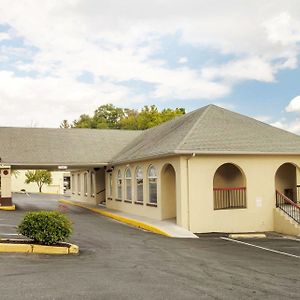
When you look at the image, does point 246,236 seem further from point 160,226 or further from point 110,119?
point 110,119

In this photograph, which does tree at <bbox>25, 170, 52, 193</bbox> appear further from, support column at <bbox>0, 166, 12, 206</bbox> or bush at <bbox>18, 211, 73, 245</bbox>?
bush at <bbox>18, 211, 73, 245</bbox>

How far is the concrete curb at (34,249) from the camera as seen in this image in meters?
11.4

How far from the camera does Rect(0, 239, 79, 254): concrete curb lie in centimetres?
1136

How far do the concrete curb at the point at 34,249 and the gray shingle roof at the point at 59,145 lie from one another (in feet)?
57.6

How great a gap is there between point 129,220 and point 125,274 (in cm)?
1199

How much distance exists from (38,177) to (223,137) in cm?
5211

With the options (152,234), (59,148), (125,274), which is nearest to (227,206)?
(152,234)

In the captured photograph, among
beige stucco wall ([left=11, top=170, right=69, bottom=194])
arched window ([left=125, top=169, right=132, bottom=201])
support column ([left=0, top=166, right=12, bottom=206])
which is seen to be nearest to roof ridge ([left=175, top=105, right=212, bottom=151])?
arched window ([left=125, top=169, right=132, bottom=201])

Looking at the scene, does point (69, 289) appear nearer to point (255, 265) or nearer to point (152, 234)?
point (255, 265)

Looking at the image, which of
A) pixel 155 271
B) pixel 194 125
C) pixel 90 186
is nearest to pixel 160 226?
pixel 194 125

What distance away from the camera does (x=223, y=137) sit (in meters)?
20.0

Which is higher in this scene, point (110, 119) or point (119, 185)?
point (110, 119)

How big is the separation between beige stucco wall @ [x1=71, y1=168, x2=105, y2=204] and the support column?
7603 millimetres

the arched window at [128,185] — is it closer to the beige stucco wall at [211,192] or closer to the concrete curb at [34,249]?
the beige stucco wall at [211,192]
